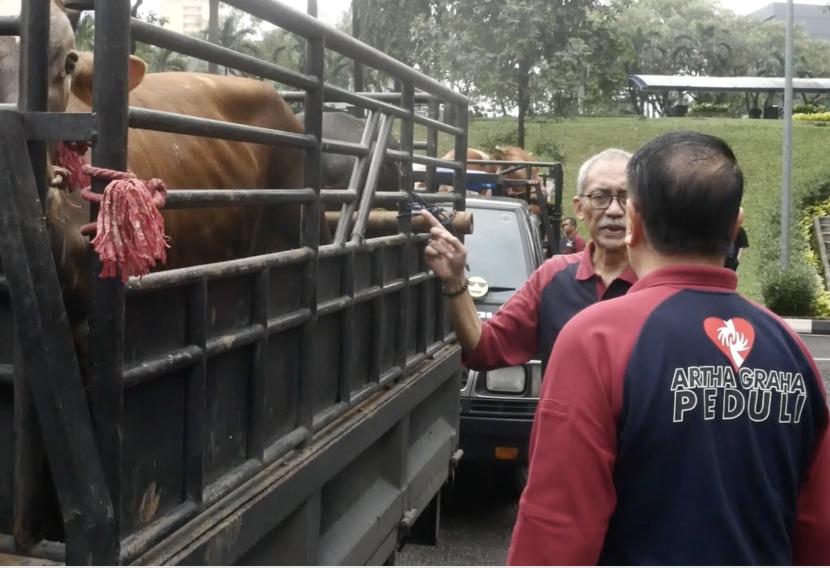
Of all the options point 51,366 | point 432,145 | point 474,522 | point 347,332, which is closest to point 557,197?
point 474,522

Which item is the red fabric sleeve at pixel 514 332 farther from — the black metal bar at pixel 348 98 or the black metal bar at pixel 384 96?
the black metal bar at pixel 384 96

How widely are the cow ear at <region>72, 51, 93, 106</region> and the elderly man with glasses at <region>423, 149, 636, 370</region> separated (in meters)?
1.18

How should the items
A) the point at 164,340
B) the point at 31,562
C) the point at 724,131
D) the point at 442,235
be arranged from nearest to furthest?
the point at 31,562 < the point at 164,340 < the point at 442,235 < the point at 724,131

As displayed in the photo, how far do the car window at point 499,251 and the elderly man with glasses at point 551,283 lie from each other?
3507mm

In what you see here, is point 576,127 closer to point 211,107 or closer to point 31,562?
point 211,107

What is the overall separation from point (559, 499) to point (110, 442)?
809 mm

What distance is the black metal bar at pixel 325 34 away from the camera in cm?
262

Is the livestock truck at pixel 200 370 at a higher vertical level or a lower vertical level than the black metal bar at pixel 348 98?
lower

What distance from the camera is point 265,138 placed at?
2580 mm

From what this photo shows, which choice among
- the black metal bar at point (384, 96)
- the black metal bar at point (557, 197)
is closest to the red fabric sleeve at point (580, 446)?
the black metal bar at point (384, 96)

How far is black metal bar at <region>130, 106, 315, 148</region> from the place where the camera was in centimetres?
204

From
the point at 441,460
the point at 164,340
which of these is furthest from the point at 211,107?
the point at 164,340

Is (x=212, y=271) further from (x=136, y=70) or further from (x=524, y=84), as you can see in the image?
(x=524, y=84)

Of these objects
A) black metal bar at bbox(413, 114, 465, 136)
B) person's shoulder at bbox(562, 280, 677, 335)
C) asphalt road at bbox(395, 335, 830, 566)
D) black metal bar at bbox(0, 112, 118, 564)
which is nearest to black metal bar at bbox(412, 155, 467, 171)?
black metal bar at bbox(413, 114, 465, 136)
